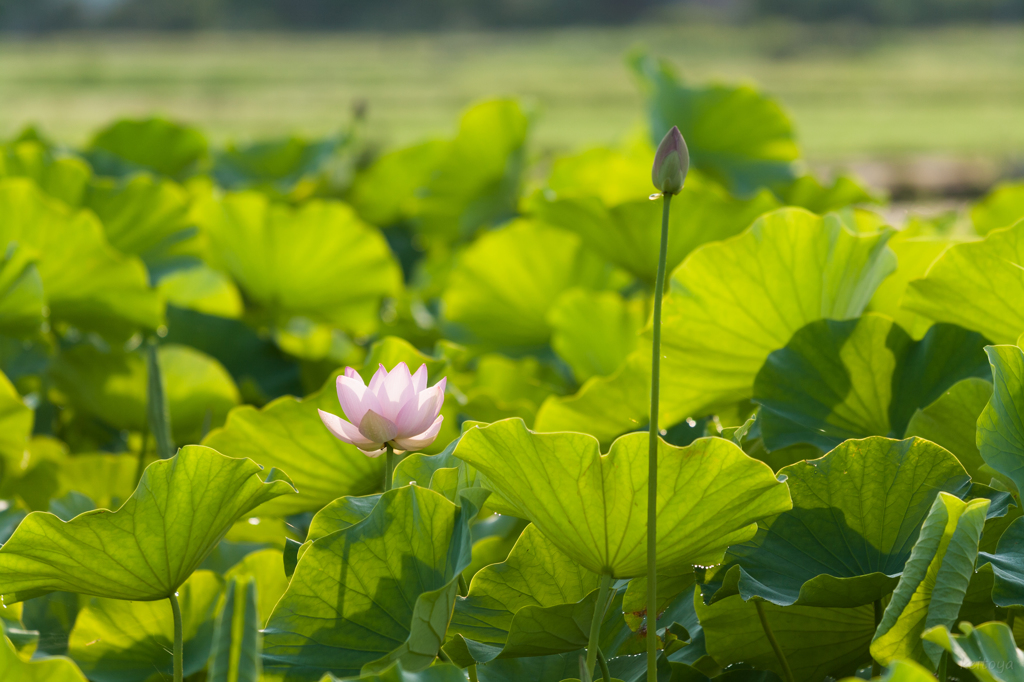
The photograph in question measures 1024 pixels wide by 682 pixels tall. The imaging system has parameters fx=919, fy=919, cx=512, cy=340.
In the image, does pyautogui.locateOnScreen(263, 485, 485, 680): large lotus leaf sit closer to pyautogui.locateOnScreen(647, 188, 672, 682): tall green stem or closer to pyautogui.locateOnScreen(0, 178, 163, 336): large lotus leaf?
pyautogui.locateOnScreen(647, 188, 672, 682): tall green stem

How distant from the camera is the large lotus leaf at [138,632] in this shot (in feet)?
1.53

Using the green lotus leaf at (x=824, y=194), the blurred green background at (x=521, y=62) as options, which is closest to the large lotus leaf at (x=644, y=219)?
the green lotus leaf at (x=824, y=194)

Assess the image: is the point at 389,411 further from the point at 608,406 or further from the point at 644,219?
the point at 644,219

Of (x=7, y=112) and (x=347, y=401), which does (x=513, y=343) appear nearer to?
(x=347, y=401)

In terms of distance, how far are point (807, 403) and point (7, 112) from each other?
1420 centimetres

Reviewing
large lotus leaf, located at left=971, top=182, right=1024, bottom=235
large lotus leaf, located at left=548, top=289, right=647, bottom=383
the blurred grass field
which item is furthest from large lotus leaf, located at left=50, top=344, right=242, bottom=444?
the blurred grass field

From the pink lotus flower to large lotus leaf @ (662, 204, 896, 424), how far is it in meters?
0.17

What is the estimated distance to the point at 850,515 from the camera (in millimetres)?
382

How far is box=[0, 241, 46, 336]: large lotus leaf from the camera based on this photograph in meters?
0.61

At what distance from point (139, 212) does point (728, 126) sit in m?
0.61

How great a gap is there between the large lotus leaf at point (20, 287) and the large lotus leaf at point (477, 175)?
53 cm

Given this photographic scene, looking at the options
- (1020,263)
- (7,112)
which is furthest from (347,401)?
(7,112)

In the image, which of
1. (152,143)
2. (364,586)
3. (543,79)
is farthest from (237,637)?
(543,79)

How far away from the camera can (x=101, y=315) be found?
2.46 ft
